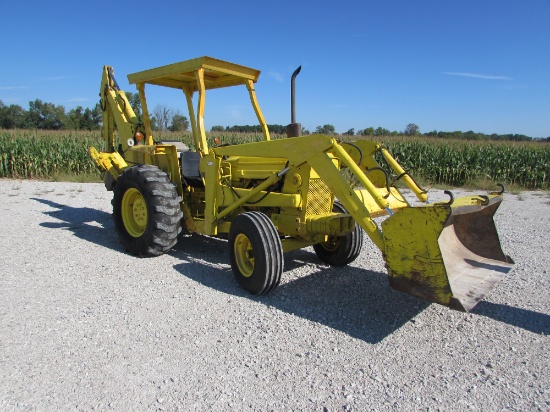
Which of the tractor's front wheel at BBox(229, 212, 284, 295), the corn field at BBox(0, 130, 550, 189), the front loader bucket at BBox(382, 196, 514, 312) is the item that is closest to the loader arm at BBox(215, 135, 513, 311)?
the front loader bucket at BBox(382, 196, 514, 312)

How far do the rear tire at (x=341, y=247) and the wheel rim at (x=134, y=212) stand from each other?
2.41 m

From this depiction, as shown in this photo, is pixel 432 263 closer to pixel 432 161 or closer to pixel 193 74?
pixel 193 74

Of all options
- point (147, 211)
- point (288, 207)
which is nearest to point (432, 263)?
point (288, 207)

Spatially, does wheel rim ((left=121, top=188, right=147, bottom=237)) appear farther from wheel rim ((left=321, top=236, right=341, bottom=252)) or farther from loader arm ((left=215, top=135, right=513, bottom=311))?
wheel rim ((left=321, top=236, right=341, bottom=252))

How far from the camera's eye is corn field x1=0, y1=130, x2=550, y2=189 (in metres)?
14.4

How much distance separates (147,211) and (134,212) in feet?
1.90

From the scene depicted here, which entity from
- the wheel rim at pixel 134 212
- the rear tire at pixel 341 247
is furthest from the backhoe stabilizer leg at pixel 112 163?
the rear tire at pixel 341 247

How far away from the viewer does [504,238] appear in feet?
21.5

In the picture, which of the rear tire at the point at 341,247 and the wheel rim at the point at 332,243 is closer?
the rear tire at the point at 341,247

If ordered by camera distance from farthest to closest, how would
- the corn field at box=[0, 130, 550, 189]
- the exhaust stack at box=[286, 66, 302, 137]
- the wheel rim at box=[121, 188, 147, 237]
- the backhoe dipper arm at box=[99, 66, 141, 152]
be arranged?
1. the corn field at box=[0, 130, 550, 189]
2. the backhoe dipper arm at box=[99, 66, 141, 152]
3. the wheel rim at box=[121, 188, 147, 237]
4. the exhaust stack at box=[286, 66, 302, 137]

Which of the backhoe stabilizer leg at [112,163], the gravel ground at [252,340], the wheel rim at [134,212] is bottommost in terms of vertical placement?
the gravel ground at [252,340]

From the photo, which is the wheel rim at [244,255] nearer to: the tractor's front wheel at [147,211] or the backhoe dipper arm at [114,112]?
the tractor's front wheel at [147,211]

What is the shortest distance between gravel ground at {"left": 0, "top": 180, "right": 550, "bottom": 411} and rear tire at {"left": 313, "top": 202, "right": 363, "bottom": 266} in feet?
0.53

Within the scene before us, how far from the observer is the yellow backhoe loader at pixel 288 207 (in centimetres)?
319
